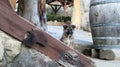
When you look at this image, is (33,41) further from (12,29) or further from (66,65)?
(66,65)

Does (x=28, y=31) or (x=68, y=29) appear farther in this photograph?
(x=68, y=29)

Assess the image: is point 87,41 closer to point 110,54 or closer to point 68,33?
point 110,54

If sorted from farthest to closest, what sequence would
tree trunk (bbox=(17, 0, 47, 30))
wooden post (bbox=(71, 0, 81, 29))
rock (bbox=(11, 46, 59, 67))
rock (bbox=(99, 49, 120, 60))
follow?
wooden post (bbox=(71, 0, 81, 29)) < rock (bbox=(99, 49, 120, 60)) < tree trunk (bbox=(17, 0, 47, 30)) < rock (bbox=(11, 46, 59, 67))

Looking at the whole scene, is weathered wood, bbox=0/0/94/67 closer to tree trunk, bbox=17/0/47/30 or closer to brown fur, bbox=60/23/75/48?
tree trunk, bbox=17/0/47/30

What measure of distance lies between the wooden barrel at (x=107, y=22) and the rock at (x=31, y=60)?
3856mm

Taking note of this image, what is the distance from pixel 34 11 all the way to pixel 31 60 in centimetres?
249

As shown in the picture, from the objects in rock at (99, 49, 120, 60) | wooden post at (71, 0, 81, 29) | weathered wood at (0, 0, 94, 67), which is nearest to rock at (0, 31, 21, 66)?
weathered wood at (0, 0, 94, 67)

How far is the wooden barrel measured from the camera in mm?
6398

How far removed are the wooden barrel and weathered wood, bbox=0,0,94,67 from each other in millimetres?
3615

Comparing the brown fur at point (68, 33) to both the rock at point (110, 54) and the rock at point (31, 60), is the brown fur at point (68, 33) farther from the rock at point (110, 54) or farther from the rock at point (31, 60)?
the rock at point (31, 60)

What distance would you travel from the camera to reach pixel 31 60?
8.77 ft

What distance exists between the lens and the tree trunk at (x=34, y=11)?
491cm

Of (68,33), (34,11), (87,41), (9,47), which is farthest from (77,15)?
(9,47)

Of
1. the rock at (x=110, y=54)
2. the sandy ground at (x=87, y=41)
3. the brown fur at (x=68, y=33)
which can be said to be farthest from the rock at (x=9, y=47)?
the rock at (x=110, y=54)
